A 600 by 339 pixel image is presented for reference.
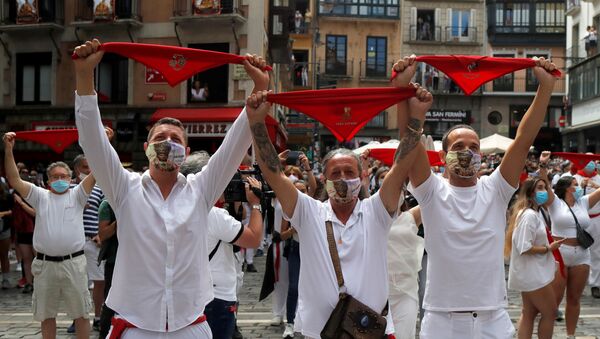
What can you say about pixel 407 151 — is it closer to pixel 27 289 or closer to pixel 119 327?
pixel 119 327

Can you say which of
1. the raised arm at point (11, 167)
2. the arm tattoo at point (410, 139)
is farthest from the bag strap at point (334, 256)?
the raised arm at point (11, 167)

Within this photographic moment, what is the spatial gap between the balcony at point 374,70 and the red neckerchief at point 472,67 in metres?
45.2

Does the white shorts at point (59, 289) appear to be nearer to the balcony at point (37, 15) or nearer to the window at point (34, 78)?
the balcony at point (37, 15)

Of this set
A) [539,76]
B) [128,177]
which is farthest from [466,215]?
[128,177]

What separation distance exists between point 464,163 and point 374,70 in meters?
46.0

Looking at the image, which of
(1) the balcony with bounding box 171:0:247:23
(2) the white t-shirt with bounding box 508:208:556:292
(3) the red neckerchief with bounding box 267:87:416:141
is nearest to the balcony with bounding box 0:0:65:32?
(1) the balcony with bounding box 171:0:247:23

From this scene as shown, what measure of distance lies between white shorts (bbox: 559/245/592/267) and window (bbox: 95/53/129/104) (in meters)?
18.5

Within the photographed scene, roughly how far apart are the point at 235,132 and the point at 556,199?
20.7ft

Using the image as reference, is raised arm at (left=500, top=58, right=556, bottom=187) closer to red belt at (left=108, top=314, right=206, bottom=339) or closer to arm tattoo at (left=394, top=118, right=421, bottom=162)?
arm tattoo at (left=394, top=118, right=421, bottom=162)

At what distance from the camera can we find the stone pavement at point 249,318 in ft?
29.7

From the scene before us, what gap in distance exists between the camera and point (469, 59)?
15.0ft

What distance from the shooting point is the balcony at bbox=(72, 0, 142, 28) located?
23.7 m

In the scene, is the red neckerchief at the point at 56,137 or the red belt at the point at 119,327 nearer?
the red belt at the point at 119,327

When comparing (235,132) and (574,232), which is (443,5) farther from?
(235,132)
